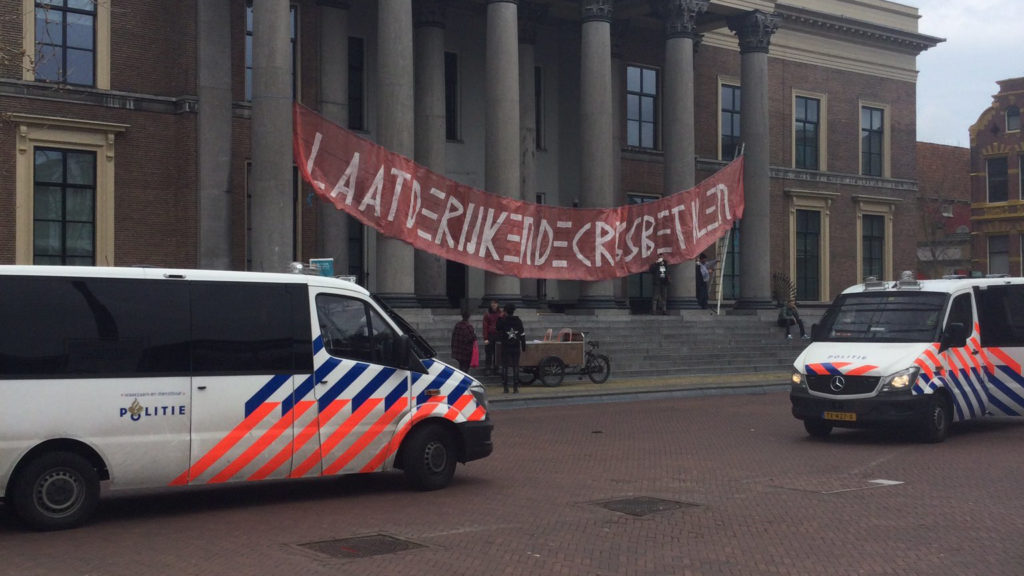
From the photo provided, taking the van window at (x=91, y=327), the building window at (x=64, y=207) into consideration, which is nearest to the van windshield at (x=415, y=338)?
the van window at (x=91, y=327)

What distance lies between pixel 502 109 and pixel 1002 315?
14.6 meters

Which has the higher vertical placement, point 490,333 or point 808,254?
point 808,254

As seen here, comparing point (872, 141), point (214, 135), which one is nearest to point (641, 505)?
point (214, 135)

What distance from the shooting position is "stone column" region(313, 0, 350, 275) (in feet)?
98.4

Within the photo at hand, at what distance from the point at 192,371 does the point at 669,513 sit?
451 cm

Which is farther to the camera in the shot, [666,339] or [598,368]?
[666,339]

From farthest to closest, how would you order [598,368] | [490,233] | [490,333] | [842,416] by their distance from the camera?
[598,368]
[490,233]
[490,333]
[842,416]

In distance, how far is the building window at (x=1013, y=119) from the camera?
198 ft

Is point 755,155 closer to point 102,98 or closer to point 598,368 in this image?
point 598,368

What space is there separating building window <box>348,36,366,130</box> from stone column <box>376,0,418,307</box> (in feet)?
18.1

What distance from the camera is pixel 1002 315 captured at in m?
17.4

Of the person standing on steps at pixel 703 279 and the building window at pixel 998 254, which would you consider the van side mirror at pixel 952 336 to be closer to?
the person standing on steps at pixel 703 279

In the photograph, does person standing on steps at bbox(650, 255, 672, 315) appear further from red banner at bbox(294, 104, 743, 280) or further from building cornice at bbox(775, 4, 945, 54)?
building cornice at bbox(775, 4, 945, 54)

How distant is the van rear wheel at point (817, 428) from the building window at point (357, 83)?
19176 mm
